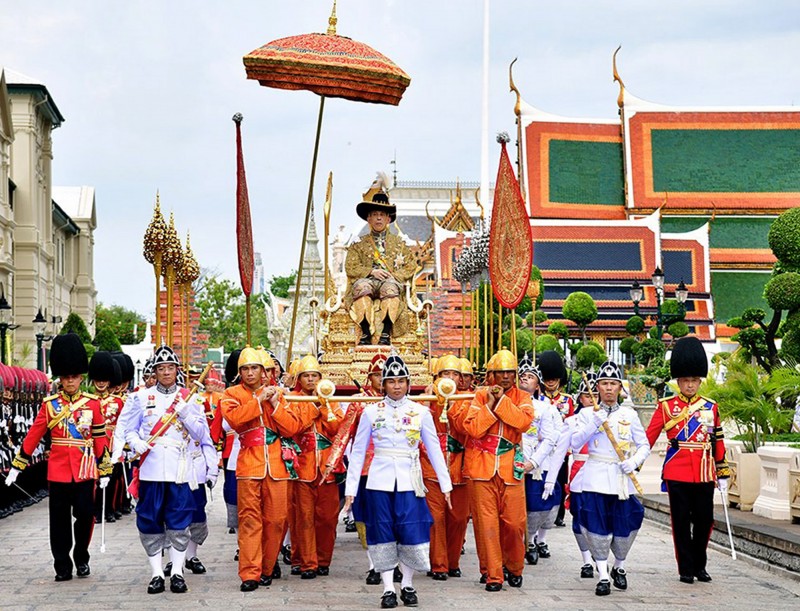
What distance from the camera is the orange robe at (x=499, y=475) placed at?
34.4ft

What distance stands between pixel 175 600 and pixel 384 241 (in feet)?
27.5

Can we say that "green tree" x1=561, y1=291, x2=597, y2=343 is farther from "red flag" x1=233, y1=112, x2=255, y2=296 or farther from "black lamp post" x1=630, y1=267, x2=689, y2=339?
"red flag" x1=233, y1=112, x2=255, y2=296

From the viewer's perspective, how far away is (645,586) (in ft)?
35.6

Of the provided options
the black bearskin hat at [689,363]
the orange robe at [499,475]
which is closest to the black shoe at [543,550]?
the orange robe at [499,475]

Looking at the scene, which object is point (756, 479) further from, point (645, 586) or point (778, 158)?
point (778, 158)

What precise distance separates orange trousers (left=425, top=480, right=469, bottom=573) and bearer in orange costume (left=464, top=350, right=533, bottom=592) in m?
0.53

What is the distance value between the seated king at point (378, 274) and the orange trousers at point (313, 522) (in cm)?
569

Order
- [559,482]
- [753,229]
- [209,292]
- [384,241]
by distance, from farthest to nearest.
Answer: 1. [209,292]
2. [753,229]
3. [384,241]
4. [559,482]

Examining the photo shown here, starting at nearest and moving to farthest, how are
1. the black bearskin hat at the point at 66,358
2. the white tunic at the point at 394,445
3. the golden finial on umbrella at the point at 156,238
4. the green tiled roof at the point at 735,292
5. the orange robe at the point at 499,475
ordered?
1. the white tunic at the point at 394,445
2. the orange robe at the point at 499,475
3. the black bearskin hat at the point at 66,358
4. the golden finial on umbrella at the point at 156,238
5. the green tiled roof at the point at 735,292

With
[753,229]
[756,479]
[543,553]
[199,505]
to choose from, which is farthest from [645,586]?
[753,229]

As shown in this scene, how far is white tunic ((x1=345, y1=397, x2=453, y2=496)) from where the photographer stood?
985 cm

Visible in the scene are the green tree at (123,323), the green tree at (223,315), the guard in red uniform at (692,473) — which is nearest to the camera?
the guard in red uniform at (692,473)

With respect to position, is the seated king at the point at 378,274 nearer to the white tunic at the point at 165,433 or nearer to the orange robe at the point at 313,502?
the orange robe at the point at 313,502

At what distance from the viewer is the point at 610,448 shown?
1080 centimetres
